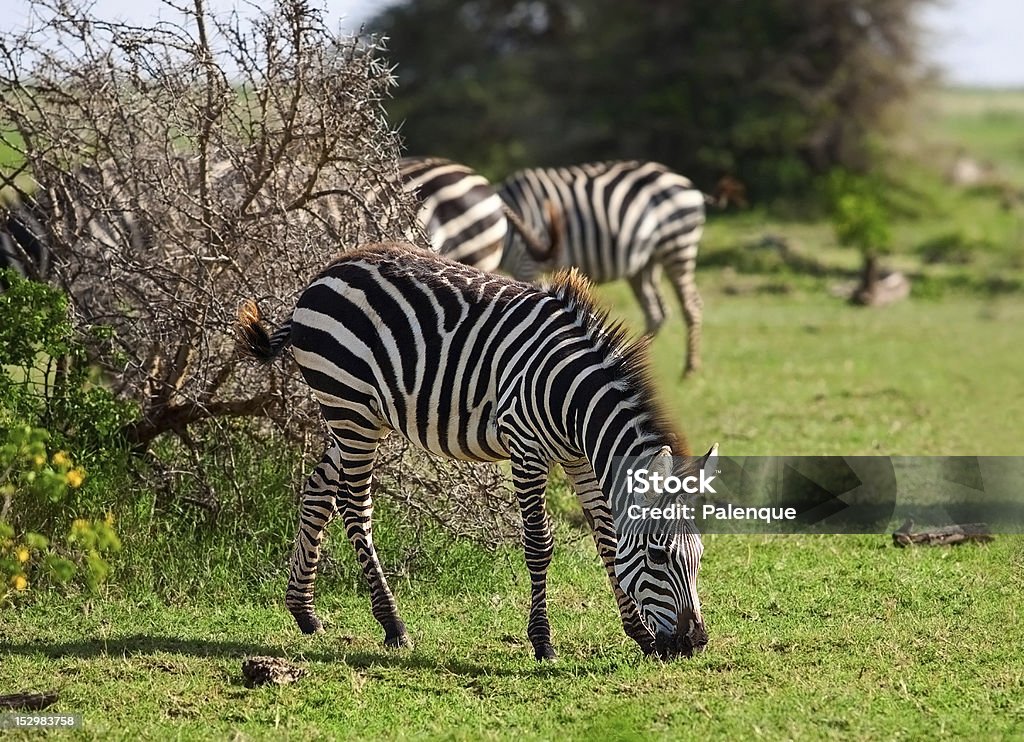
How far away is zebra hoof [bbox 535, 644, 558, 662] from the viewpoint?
18.6 feet

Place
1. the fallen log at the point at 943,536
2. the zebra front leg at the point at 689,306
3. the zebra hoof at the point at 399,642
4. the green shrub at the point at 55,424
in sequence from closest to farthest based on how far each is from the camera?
1. the zebra hoof at the point at 399,642
2. the green shrub at the point at 55,424
3. the fallen log at the point at 943,536
4. the zebra front leg at the point at 689,306

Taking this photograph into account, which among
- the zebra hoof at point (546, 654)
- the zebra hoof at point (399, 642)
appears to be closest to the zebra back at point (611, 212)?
the zebra hoof at point (399, 642)

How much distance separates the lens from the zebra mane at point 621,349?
17.1 feet

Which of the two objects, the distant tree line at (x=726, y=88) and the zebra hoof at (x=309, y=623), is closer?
the zebra hoof at (x=309, y=623)

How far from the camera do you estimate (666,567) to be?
5156mm

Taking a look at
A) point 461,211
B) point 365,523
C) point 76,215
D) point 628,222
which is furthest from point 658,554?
point 628,222

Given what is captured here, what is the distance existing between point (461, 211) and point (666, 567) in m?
5.66

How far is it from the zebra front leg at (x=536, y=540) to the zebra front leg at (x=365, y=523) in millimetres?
627

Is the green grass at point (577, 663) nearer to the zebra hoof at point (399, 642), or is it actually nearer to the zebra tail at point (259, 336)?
the zebra hoof at point (399, 642)

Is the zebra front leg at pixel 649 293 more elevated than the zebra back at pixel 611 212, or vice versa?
the zebra back at pixel 611 212

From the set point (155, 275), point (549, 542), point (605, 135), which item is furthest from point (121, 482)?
point (605, 135)

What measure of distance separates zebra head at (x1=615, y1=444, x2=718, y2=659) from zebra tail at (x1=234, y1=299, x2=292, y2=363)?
1.89 m

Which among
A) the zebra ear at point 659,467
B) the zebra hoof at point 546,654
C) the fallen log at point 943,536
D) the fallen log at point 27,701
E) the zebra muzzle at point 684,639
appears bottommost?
the fallen log at point 27,701

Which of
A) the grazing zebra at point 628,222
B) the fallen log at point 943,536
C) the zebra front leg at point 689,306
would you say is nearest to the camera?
the fallen log at point 943,536
